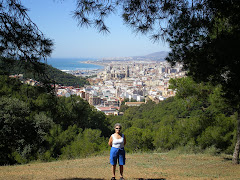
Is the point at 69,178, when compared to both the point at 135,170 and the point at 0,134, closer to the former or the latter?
the point at 135,170

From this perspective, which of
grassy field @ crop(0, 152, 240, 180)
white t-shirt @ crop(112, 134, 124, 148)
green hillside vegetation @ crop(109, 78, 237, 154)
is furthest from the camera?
green hillside vegetation @ crop(109, 78, 237, 154)

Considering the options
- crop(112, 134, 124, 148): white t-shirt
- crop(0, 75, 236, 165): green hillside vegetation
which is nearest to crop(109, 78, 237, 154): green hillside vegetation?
crop(0, 75, 236, 165): green hillside vegetation

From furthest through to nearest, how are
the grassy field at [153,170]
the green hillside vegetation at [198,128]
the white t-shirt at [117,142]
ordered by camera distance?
1. the green hillside vegetation at [198,128]
2. the grassy field at [153,170]
3. the white t-shirt at [117,142]

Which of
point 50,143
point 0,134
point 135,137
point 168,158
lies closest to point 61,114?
point 168,158

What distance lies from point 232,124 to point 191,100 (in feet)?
9.80

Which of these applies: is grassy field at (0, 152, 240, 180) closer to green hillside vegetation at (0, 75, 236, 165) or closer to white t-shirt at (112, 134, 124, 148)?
white t-shirt at (112, 134, 124, 148)

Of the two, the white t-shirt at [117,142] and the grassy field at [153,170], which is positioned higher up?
the white t-shirt at [117,142]

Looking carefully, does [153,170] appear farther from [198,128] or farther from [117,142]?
[198,128]

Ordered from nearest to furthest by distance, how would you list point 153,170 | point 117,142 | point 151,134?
point 117,142, point 153,170, point 151,134

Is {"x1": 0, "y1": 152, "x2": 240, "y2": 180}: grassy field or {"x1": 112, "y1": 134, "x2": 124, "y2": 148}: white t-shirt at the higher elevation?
{"x1": 112, "y1": 134, "x2": 124, "y2": 148}: white t-shirt

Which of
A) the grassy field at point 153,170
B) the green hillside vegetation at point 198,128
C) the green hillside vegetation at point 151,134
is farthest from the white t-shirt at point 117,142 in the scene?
the green hillside vegetation at point 198,128

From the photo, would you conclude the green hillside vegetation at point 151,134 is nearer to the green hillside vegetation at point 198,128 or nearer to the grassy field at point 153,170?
the green hillside vegetation at point 198,128

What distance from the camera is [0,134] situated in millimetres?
7492

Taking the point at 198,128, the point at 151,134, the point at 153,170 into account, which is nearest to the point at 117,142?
the point at 153,170
